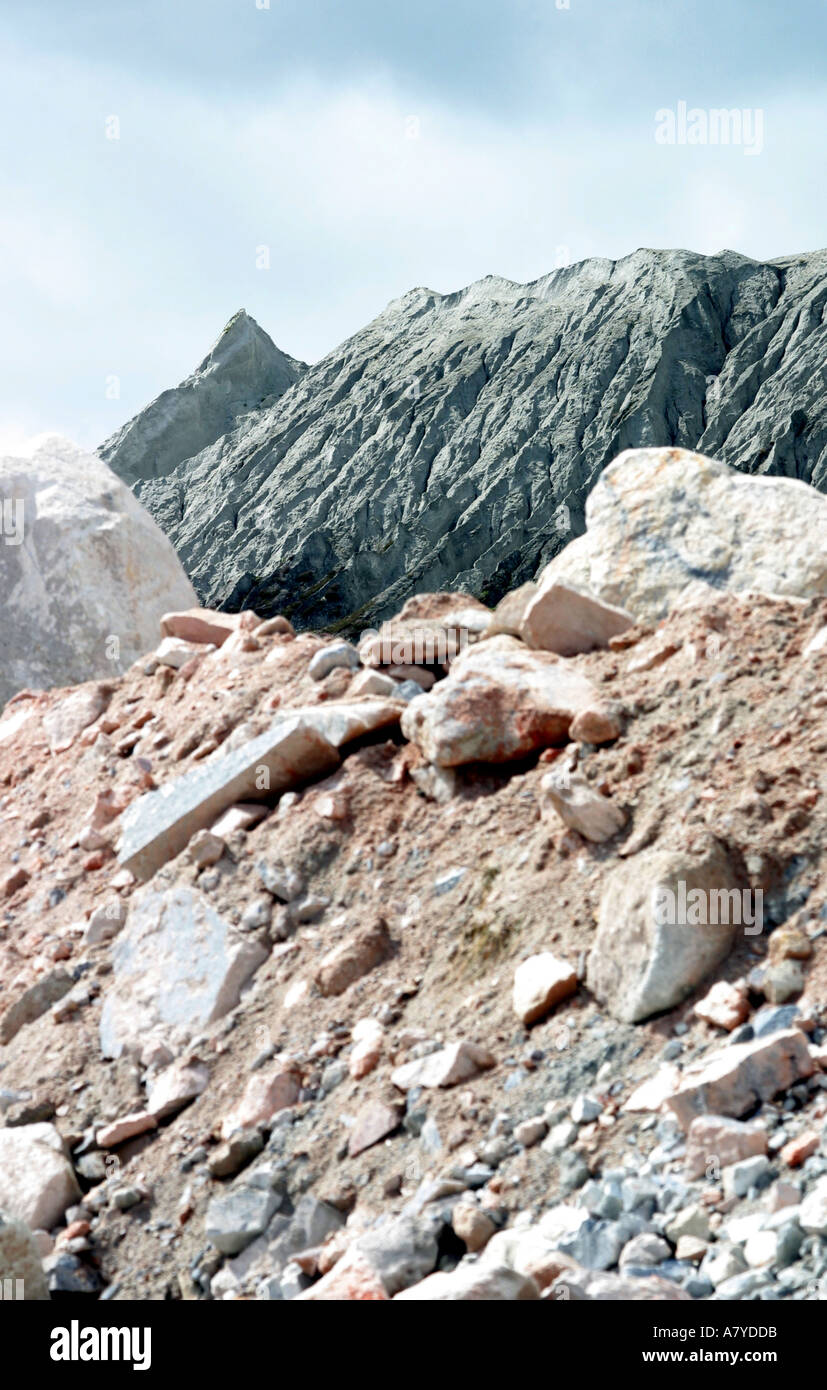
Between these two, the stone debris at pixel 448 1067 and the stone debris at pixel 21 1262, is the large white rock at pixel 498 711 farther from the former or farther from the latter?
the stone debris at pixel 21 1262

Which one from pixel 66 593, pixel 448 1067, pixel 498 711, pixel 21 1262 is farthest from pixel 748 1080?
pixel 66 593

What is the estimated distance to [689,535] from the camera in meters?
7.48

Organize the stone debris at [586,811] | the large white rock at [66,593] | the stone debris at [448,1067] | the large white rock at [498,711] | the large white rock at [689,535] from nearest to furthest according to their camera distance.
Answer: the stone debris at [448,1067] < the stone debris at [586,811] < the large white rock at [498,711] < the large white rock at [689,535] < the large white rock at [66,593]

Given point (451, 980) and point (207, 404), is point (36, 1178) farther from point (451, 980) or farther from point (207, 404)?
point (207, 404)

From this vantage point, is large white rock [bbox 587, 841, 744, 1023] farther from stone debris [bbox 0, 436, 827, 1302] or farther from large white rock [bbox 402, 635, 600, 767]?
large white rock [bbox 402, 635, 600, 767]

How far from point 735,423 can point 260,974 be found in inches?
2573

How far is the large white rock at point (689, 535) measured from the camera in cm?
707

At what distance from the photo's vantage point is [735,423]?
220 feet

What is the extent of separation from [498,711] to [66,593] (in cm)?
565

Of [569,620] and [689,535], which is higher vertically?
[689,535]

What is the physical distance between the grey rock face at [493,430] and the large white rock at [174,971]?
189 feet

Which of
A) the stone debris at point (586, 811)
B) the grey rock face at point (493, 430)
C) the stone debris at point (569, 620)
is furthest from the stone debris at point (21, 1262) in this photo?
the grey rock face at point (493, 430)

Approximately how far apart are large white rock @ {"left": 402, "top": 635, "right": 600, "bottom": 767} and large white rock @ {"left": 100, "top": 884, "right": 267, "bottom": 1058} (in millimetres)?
1427

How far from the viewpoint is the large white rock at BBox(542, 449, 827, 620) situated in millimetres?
7070
